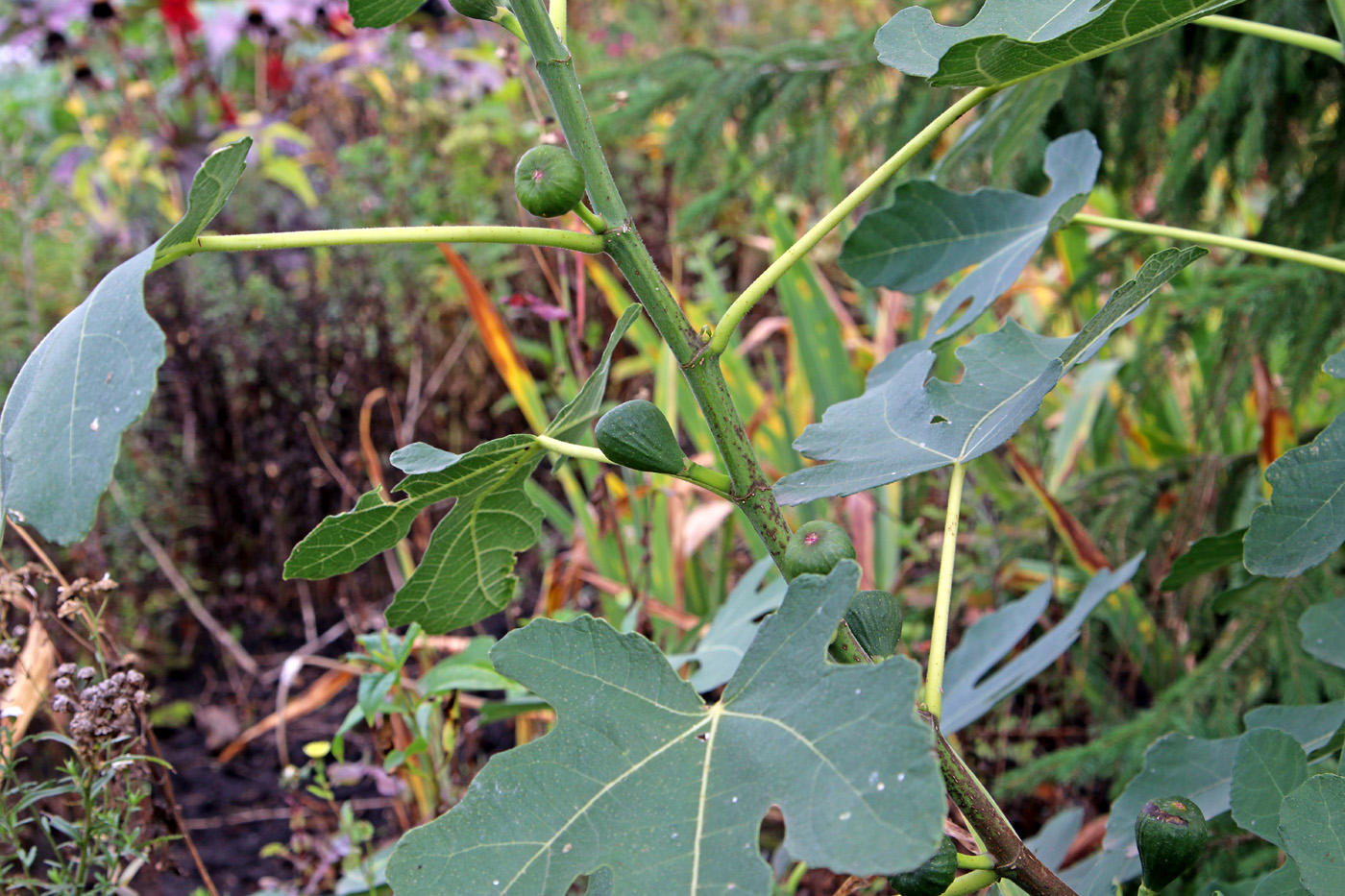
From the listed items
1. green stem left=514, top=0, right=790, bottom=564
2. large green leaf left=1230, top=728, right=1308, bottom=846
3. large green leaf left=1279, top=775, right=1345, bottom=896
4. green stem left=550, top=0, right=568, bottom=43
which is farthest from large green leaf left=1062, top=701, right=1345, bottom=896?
green stem left=550, top=0, right=568, bottom=43

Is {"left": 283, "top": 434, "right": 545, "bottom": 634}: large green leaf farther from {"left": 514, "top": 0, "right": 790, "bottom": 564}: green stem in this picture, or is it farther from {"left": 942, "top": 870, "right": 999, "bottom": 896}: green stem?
{"left": 942, "top": 870, "right": 999, "bottom": 896}: green stem

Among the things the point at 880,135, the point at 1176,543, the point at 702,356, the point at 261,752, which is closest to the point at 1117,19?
the point at 702,356

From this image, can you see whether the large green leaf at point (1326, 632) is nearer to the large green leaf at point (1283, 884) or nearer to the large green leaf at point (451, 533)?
the large green leaf at point (1283, 884)

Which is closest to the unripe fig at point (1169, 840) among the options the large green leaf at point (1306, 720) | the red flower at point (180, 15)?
the large green leaf at point (1306, 720)

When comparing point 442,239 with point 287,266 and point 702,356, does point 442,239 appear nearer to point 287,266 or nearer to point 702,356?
point 702,356

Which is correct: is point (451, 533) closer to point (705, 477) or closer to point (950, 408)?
point (705, 477)

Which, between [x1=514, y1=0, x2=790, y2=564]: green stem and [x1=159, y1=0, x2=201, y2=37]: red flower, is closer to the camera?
[x1=514, y1=0, x2=790, y2=564]: green stem
